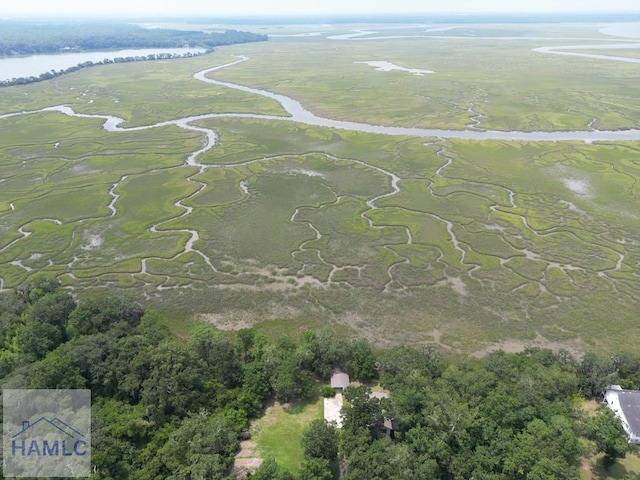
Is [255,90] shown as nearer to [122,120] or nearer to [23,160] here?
[122,120]

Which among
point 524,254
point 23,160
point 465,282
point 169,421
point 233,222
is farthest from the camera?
point 23,160

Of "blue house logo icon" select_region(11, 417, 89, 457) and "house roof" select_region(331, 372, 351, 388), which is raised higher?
"blue house logo icon" select_region(11, 417, 89, 457)

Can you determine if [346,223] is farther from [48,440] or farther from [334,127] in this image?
[334,127]

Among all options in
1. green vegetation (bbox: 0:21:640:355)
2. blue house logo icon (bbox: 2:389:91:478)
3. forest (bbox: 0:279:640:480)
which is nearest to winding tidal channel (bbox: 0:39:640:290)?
green vegetation (bbox: 0:21:640:355)

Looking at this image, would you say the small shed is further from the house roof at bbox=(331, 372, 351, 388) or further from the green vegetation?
the green vegetation

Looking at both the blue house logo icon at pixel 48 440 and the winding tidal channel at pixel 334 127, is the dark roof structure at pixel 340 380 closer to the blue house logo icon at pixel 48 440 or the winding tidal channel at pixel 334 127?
the blue house logo icon at pixel 48 440

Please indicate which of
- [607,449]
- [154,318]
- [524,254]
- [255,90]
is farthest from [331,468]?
[255,90]

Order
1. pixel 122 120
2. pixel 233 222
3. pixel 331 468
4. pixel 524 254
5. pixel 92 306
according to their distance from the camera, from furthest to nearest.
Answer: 1. pixel 122 120
2. pixel 233 222
3. pixel 524 254
4. pixel 92 306
5. pixel 331 468

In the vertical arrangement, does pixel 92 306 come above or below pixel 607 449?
above
